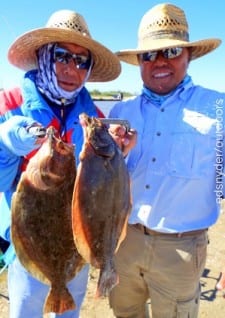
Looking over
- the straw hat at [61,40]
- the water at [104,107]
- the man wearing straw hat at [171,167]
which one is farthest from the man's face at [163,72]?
the water at [104,107]

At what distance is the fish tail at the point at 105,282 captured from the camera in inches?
85.9

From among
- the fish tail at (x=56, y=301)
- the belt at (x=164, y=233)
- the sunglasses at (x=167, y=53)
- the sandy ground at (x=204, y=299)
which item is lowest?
the sandy ground at (x=204, y=299)

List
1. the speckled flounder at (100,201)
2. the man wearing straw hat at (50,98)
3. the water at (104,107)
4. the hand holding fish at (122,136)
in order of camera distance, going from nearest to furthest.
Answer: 1. the speckled flounder at (100,201)
2. the hand holding fish at (122,136)
3. the man wearing straw hat at (50,98)
4. the water at (104,107)

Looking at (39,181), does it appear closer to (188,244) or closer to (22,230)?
(22,230)

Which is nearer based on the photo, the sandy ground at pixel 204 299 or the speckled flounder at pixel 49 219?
the speckled flounder at pixel 49 219

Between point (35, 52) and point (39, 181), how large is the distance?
4.55 ft

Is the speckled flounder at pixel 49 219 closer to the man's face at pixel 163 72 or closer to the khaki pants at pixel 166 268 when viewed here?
the khaki pants at pixel 166 268

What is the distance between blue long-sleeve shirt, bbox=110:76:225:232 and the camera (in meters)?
3.16

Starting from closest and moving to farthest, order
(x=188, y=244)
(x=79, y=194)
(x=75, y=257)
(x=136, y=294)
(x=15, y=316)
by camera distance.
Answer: (x=79, y=194)
(x=75, y=257)
(x=15, y=316)
(x=188, y=244)
(x=136, y=294)

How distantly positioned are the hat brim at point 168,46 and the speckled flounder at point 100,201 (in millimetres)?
1275

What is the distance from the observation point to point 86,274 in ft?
10.00

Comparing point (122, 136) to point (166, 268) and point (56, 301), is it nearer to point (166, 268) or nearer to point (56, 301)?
point (56, 301)

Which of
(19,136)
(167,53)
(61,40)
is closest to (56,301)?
(19,136)

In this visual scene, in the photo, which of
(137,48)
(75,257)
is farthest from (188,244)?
(137,48)
